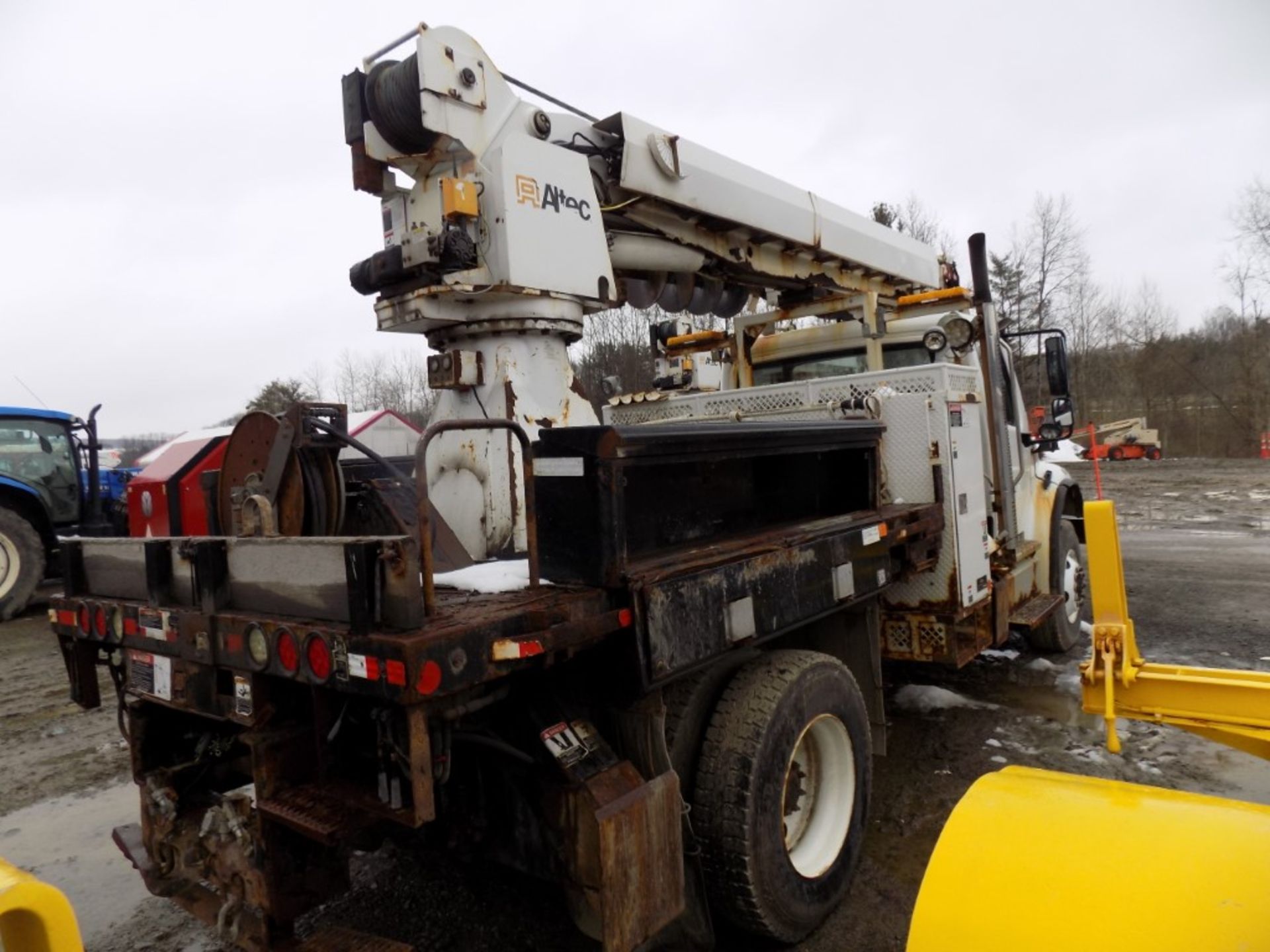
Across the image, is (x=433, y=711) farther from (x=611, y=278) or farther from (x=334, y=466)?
(x=611, y=278)

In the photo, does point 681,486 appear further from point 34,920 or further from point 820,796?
→ point 34,920

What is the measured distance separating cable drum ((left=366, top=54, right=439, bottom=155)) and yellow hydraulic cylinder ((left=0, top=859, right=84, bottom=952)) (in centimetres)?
267

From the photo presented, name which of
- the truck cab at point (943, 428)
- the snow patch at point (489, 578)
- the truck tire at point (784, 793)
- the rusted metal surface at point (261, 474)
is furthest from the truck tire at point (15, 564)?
the truck tire at point (784, 793)

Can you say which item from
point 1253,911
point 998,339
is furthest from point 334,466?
point 998,339

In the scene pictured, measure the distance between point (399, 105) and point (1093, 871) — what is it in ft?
10.4

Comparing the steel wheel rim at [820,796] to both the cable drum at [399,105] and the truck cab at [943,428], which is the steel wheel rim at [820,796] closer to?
the truck cab at [943,428]

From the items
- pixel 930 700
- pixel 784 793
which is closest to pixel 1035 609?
pixel 930 700

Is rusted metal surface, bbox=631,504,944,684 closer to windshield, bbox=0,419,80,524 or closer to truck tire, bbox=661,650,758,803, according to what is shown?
truck tire, bbox=661,650,758,803

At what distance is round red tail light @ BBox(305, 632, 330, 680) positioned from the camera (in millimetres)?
2049

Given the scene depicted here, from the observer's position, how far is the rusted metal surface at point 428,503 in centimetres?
202

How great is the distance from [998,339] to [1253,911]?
425 centimetres

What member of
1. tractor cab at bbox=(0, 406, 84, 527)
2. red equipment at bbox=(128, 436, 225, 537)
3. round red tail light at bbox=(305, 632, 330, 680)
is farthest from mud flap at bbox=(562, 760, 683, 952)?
tractor cab at bbox=(0, 406, 84, 527)

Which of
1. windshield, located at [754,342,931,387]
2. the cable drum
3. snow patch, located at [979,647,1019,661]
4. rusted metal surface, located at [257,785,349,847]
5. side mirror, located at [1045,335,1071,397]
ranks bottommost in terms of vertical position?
snow patch, located at [979,647,1019,661]

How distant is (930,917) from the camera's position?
1.54 meters
